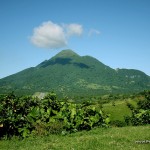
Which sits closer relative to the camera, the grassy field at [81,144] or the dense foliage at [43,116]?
the grassy field at [81,144]

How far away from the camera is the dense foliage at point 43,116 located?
24094mm

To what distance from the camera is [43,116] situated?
25.4 metres

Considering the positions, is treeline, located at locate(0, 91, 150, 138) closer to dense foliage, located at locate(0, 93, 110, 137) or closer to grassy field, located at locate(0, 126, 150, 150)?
dense foliage, located at locate(0, 93, 110, 137)

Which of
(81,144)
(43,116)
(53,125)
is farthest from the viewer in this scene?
(43,116)

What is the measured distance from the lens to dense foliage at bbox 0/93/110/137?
949 inches

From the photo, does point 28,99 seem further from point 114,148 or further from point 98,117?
point 114,148

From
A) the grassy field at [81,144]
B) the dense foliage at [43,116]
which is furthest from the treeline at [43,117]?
the grassy field at [81,144]

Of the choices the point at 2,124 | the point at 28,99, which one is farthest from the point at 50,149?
the point at 28,99

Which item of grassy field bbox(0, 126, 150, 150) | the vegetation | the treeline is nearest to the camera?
grassy field bbox(0, 126, 150, 150)

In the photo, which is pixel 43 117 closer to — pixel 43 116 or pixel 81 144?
pixel 43 116

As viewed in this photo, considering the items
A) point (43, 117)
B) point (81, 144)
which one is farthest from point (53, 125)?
point (81, 144)

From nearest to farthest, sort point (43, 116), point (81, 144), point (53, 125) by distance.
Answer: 1. point (81, 144)
2. point (53, 125)
3. point (43, 116)

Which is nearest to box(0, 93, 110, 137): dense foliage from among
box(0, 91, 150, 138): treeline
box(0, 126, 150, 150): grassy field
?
box(0, 91, 150, 138): treeline

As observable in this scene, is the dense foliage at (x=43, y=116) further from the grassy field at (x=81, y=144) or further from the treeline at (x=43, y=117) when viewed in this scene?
the grassy field at (x=81, y=144)
